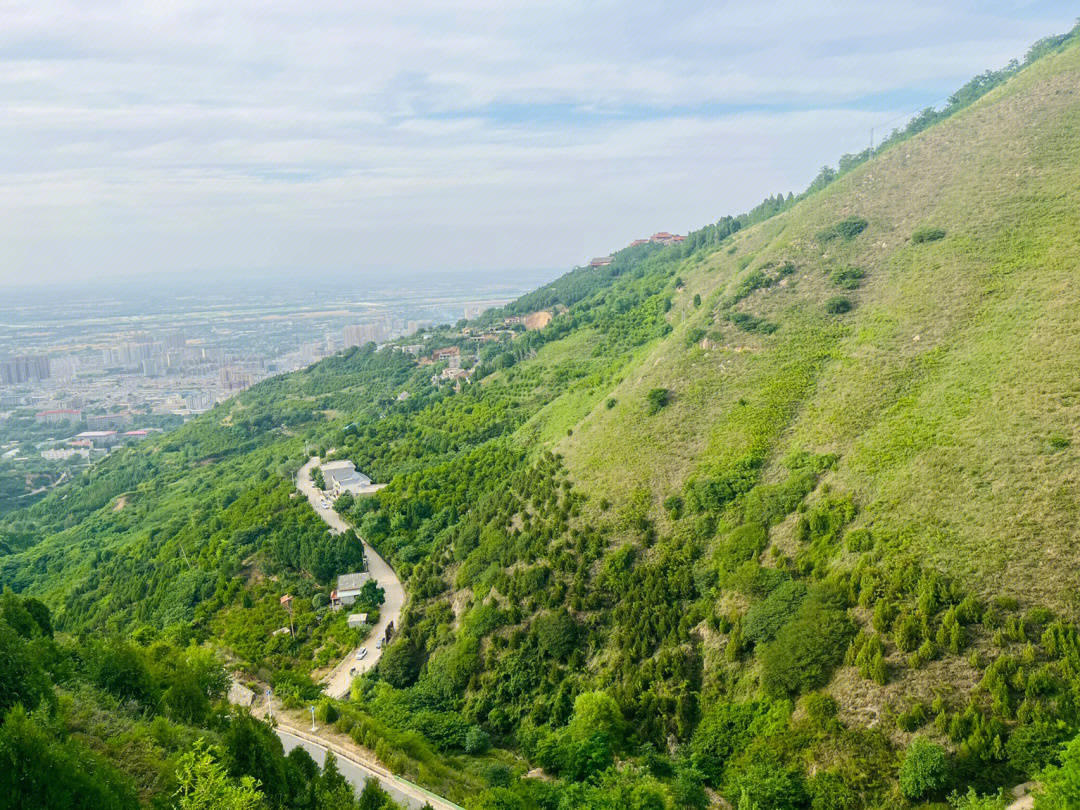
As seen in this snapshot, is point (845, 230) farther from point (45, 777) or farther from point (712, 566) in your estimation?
point (45, 777)

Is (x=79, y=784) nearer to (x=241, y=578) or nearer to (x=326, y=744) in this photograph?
(x=326, y=744)

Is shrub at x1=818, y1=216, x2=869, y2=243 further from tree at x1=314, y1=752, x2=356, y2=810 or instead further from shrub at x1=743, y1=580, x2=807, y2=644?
tree at x1=314, y1=752, x2=356, y2=810

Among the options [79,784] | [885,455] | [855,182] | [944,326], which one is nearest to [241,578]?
[79,784]

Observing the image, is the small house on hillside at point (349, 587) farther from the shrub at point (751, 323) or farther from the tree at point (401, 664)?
the shrub at point (751, 323)

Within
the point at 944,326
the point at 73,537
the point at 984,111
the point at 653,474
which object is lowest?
the point at 73,537

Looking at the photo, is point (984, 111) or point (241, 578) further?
point (984, 111)

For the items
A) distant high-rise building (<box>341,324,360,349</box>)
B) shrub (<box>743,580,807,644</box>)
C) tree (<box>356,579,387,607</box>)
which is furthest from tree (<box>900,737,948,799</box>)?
distant high-rise building (<box>341,324,360,349</box>)

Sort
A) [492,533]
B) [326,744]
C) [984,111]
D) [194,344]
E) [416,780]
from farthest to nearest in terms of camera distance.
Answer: [194,344]
[984,111]
[492,533]
[326,744]
[416,780]

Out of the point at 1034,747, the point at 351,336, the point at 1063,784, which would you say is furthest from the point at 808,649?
the point at 351,336
